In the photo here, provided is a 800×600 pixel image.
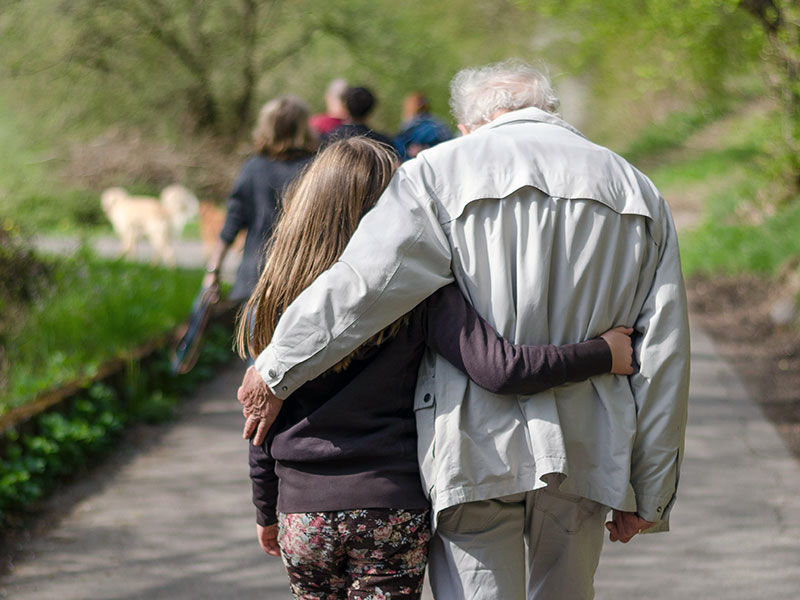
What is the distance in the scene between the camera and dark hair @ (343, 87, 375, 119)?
6.49m

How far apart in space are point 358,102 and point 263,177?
4.56 ft

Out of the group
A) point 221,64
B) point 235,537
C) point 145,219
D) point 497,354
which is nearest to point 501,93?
point 497,354

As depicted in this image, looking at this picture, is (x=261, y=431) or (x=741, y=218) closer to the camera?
(x=261, y=431)

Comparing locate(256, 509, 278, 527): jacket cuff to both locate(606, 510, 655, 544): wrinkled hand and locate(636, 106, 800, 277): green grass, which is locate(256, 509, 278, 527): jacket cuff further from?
locate(636, 106, 800, 277): green grass

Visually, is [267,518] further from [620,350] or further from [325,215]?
[620,350]

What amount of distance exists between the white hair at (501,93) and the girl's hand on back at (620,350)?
0.62 metres

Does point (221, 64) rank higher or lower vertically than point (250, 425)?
lower

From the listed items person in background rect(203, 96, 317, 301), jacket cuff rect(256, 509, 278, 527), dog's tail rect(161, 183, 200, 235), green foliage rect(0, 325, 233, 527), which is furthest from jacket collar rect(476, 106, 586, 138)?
dog's tail rect(161, 183, 200, 235)

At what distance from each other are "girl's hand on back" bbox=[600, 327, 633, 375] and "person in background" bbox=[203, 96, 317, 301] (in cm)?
320

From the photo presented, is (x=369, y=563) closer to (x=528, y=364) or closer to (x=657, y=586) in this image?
(x=528, y=364)

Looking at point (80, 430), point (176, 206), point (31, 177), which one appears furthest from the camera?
point (31, 177)

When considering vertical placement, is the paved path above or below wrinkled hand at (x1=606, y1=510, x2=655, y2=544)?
below

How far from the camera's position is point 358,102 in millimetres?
6492

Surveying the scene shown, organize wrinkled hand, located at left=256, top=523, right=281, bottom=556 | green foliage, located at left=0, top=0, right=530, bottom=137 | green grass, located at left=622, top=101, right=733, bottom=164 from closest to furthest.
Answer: wrinkled hand, located at left=256, top=523, right=281, bottom=556 → green foliage, located at left=0, top=0, right=530, bottom=137 → green grass, located at left=622, top=101, right=733, bottom=164
